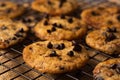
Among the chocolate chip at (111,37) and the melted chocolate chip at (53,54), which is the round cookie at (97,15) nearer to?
the chocolate chip at (111,37)

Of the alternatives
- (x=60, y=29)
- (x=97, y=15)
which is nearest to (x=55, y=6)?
(x=97, y=15)

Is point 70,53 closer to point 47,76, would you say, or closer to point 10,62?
point 47,76

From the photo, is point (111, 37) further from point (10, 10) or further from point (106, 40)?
point (10, 10)

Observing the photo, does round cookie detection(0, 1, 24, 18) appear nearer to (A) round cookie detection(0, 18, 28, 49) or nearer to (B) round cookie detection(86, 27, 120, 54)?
(A) round cookie detection(0, 18, 28, 49)

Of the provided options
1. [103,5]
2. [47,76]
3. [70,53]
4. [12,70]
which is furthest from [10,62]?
[103,5]

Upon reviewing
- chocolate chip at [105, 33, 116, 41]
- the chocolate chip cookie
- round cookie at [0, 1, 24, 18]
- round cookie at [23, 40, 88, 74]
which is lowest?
round cookie at [23, 40, 88, 74]

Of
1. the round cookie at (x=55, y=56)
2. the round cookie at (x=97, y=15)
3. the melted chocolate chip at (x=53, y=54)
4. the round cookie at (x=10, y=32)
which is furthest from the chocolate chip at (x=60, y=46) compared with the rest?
the round cookie at (x=97, y=15)

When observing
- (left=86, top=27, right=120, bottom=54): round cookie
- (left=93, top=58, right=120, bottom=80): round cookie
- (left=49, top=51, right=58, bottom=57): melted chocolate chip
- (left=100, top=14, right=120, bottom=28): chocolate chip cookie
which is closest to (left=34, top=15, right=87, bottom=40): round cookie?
(left=86, top=27, right=120, bottom=54): round cookie
